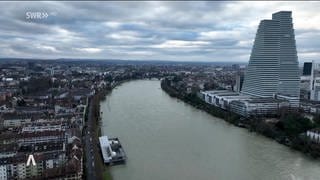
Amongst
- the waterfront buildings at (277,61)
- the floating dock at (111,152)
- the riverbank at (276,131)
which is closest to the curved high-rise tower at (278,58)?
the waterfront buildings at (277,61)

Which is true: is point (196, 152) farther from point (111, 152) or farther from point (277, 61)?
point (277, 61)

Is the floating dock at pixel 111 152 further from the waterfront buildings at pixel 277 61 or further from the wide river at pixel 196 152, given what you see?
the waterfront buildings at pixel 277 61

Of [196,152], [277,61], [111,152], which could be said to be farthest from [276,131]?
[277,61]

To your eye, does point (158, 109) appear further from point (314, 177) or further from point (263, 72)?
point (314, 177)

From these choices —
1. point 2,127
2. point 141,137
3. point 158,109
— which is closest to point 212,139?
point 141,137

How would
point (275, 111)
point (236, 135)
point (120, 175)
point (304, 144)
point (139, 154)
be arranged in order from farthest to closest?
point (275, 111) < point (236, 135) < point (304, 144) < point (139, 154) < point (120, 175)

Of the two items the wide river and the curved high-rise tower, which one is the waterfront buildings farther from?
the wide river

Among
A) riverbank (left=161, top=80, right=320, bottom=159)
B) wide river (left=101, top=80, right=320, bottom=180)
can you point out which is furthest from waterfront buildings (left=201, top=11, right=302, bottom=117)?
wide river (left=101, top=80, right=320, bottom=180)

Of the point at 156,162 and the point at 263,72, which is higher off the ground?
the point at 263,72
